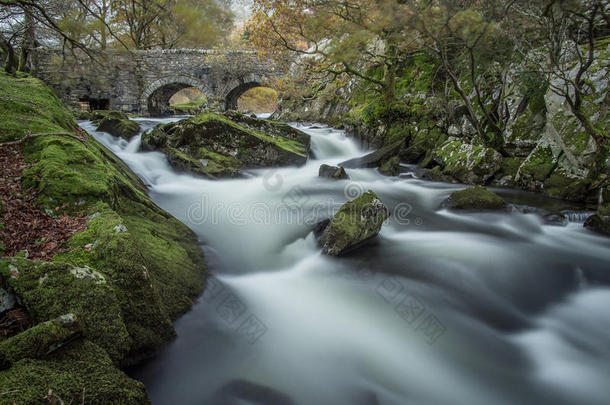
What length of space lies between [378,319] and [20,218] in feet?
10.9

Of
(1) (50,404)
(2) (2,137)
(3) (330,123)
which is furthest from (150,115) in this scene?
(1) (50,404)

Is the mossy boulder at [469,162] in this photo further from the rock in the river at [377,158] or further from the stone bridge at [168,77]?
the stone bridge at [168,77]

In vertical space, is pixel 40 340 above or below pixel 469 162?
below

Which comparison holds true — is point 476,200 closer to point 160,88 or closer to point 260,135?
point 260,135

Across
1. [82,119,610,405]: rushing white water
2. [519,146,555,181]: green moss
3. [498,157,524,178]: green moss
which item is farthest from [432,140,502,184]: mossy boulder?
[82,119,610,405]: rushing white water

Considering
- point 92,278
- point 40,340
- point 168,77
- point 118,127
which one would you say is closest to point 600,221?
point 92,278

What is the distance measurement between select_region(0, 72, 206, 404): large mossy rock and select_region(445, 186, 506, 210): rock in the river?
16.1ft

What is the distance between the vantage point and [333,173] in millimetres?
7949

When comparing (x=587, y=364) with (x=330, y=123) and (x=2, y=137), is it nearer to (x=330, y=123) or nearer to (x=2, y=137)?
(x=2, y=137)

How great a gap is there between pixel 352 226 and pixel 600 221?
3.99 m

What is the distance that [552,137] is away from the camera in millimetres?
6379

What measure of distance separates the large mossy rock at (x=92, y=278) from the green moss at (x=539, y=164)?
22.8 feet

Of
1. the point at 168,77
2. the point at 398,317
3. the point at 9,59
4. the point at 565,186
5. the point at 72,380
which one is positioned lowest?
the point at 398,317

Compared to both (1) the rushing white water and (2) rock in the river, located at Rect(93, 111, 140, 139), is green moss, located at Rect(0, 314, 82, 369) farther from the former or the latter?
(2) rock in the river, located at Rect(93, 111, 140, 139)
